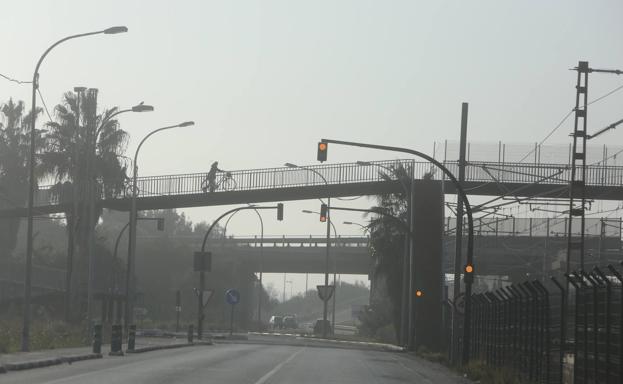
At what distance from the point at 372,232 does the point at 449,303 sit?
999 inches

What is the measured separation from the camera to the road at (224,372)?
70.9ft

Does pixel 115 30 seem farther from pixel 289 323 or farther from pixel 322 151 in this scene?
pixel 289 323

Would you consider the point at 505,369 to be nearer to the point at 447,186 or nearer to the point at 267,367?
the point at 267,367

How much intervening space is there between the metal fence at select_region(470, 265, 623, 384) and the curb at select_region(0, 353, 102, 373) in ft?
35.5

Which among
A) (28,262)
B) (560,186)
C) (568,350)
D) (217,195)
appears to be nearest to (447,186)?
(560,186)

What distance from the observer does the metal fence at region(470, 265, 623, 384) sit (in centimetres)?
1753

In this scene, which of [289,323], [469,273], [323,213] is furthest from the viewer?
[289,323]

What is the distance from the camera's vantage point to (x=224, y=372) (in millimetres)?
Result: 24656

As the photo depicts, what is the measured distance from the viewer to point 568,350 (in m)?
21.8

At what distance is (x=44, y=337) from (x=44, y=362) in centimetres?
1275

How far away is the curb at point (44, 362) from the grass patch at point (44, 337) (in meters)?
2.78

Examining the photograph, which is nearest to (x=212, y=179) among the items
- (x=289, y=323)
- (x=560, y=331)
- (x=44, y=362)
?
(x=44, y=362)

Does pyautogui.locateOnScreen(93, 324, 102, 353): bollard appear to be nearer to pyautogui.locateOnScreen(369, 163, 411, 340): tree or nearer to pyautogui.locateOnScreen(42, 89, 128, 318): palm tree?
pyautogui.locateOnScreen(42, 89, 128, 318): palm tree

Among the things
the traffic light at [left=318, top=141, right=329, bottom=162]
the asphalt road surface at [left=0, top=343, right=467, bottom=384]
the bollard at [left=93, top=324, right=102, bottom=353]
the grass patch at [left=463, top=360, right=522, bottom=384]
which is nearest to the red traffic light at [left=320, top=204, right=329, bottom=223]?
the asphalt road surface at [left=0, top=343, right=467, bottom=384]
